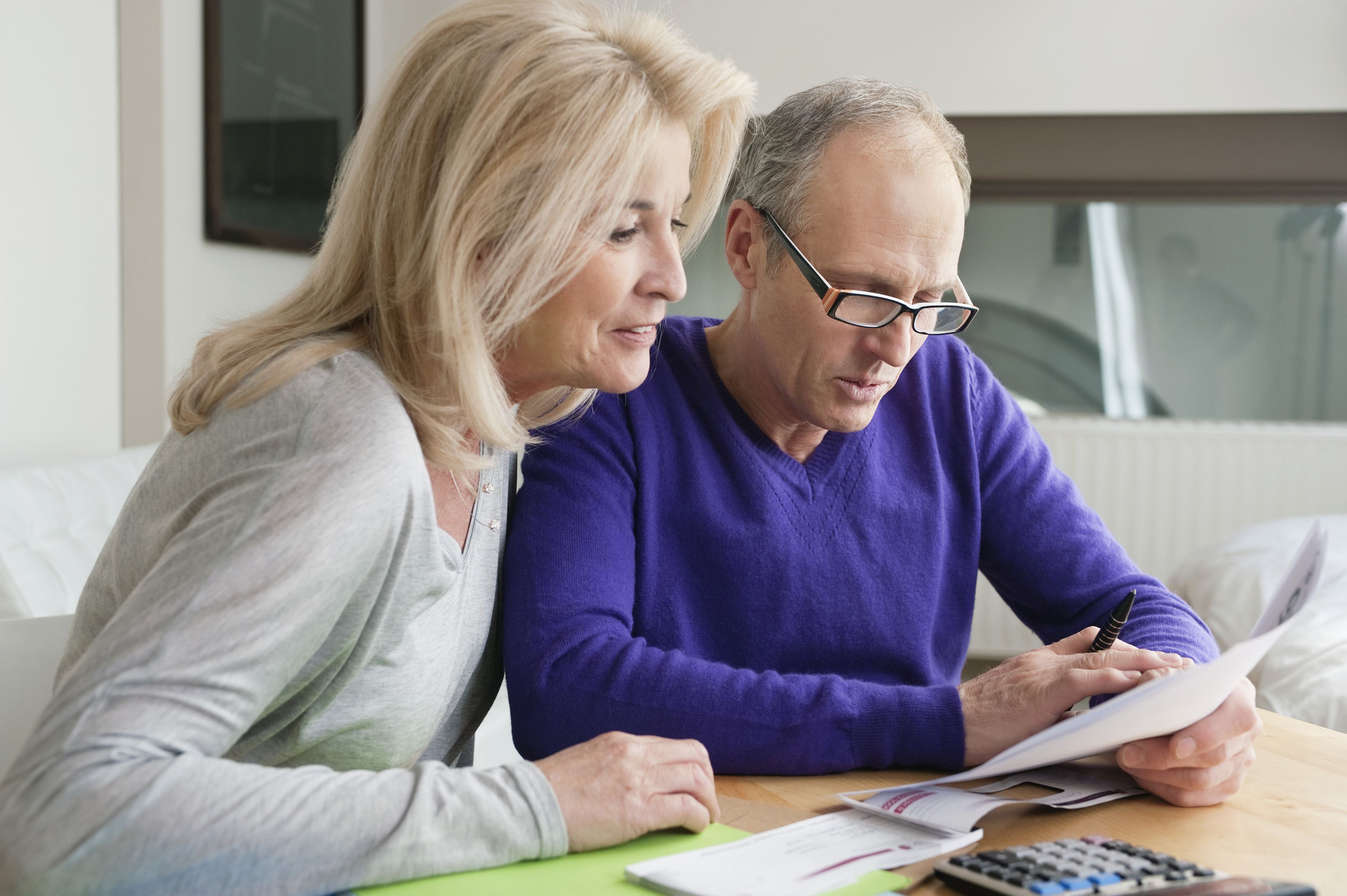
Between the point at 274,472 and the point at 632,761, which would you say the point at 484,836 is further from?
the point at 274,472

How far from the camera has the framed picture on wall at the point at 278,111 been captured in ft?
8.90

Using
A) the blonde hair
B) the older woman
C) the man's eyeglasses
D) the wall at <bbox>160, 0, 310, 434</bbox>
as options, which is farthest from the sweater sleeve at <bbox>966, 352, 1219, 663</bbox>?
the wall at <bbox>160, 0, 310, 434</bbox>

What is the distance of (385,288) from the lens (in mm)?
939

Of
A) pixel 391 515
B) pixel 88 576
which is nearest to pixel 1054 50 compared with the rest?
pixel 88 576

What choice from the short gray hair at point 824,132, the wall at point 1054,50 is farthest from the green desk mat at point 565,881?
the wall at point 1054,50

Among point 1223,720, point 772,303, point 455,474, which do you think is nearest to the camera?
point 1223,720

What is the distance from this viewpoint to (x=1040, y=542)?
1294 millimetres

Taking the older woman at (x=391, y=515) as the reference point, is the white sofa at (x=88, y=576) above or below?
below

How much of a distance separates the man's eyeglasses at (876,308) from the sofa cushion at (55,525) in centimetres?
107

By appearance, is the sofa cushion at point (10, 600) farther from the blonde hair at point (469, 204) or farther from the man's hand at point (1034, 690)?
the man's hand at point (1034, 690)

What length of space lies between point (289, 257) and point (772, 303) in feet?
7.25

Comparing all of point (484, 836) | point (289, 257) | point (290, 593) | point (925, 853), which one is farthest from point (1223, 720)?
point (289, 257)

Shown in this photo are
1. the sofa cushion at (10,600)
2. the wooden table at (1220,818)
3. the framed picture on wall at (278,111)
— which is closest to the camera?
the wooden table at (1220,818)

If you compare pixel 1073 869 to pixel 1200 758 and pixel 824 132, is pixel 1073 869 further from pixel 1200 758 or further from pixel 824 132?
pixel 824 132
